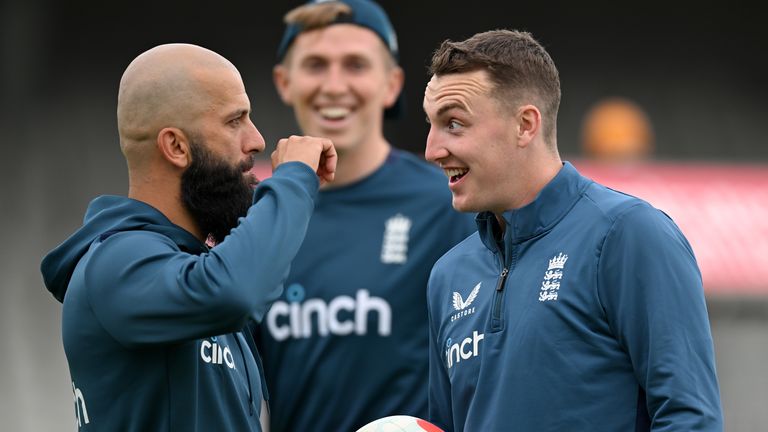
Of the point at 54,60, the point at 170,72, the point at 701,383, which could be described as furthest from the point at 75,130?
the point at 701,383

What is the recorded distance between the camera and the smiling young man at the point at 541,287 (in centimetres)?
325

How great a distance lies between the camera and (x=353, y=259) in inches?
201

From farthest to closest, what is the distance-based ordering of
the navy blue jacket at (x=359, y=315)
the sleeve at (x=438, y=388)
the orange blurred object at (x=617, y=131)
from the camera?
the orange blurred object at (x=617, y=131) → the navy blue jacket at (x=359, y=315) → the sleeve at (x=438, y=388)

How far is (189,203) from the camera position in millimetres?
3613

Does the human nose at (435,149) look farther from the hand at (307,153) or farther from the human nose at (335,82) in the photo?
the human nose at (335,82)

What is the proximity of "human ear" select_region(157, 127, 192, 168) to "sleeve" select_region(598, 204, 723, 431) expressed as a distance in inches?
45.6

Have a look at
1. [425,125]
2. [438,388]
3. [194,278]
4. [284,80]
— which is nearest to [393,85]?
[284,80]

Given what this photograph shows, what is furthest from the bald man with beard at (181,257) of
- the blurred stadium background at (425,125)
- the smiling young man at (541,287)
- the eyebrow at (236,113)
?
the blurred stadium background at (425,125)

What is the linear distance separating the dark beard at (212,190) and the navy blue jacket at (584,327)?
0.71 meters

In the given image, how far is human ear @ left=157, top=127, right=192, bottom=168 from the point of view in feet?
11.7

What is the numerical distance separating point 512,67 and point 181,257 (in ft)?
3.57

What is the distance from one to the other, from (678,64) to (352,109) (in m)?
5.95

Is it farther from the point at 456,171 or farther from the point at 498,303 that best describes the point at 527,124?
the point at 498,303

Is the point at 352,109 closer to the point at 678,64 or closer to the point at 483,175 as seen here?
the point at 483,175
